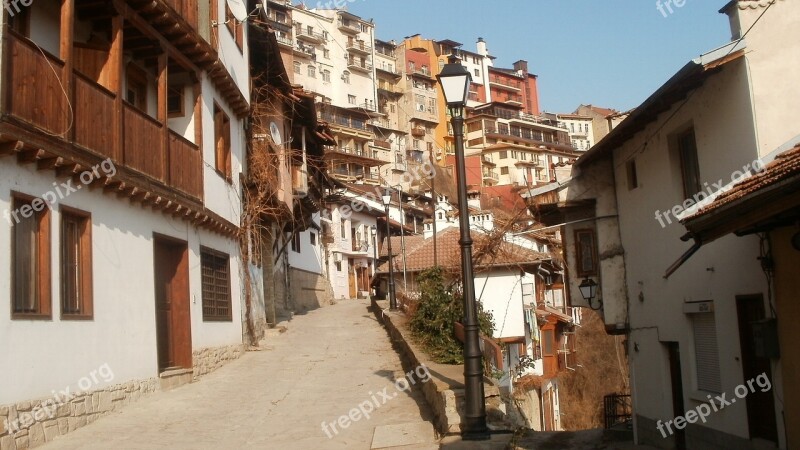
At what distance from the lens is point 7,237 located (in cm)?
917

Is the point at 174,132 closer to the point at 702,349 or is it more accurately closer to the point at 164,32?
the point at 164,32

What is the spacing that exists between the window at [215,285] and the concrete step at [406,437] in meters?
6.74

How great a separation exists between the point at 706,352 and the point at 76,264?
9706mm

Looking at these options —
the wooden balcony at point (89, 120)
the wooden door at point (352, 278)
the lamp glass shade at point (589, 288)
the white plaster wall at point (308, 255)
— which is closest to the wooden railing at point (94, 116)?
the wooden balcony at point (89, 120)

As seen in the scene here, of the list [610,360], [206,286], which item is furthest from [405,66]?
[206,286]

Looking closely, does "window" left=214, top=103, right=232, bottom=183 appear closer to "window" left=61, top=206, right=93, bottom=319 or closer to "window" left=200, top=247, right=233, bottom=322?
"window" left=200, top=247, right=233, bottom=322

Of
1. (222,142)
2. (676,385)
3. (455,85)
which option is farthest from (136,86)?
(676,385)

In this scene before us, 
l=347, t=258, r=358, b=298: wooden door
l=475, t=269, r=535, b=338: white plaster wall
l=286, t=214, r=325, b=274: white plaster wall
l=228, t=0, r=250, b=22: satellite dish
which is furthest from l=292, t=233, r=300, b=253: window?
l=347, t=258, r=358, b=298: wooden door

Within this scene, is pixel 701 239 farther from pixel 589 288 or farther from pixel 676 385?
Answer: pixel 589 288

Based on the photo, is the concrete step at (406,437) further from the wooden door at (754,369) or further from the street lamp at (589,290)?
the street lamp at (589,290)

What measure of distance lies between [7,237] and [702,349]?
10170mm

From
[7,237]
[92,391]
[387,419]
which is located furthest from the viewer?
[387,419]

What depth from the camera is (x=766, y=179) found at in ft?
25.2

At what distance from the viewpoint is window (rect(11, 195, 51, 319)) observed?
9.44 metres
